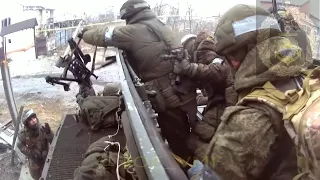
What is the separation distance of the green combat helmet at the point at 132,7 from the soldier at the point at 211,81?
2.14 ft

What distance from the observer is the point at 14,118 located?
8.09 meters

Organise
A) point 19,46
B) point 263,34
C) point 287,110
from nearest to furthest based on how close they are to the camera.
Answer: point 287,110 → point 263,34 → point 19,46

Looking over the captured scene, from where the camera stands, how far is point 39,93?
1352 cm

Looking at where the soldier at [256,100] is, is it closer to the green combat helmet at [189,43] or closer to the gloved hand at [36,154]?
the green combat helmet at [189,43]

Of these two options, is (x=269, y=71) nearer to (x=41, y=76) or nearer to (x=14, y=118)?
(x=14, y=118)

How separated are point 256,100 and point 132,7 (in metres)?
2.47

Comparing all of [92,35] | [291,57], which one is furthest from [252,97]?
[92,35]

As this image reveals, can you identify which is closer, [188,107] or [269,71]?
[269,71]

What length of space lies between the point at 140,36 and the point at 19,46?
14.5m

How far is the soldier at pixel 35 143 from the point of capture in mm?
6836

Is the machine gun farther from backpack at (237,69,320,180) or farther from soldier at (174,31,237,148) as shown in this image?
backpack at (237,69,320,180)

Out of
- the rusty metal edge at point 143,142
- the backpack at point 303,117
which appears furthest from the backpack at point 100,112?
the backpack at point 303,117

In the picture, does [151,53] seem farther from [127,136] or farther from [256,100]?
[256,100]

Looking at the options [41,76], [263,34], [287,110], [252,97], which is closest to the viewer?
[287,110]
